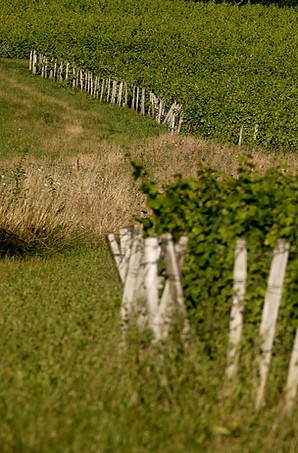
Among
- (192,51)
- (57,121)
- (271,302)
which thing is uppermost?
(192,51)

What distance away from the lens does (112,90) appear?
46812 millimetres

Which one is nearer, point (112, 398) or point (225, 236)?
point (112, 398)

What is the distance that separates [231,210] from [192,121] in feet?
109

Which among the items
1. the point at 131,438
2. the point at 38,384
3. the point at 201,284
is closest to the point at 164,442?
the point at 131,438

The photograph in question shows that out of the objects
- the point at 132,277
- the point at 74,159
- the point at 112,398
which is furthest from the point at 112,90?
the point at 112,398

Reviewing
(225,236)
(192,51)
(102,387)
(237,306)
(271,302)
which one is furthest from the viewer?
(192,51)

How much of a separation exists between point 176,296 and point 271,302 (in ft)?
2.62

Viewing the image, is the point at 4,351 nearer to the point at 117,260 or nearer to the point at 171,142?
the point at 117,260

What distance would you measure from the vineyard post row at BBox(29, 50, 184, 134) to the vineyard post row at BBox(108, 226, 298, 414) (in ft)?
106

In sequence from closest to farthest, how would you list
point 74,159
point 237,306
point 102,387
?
point 102,387
point 237,306
point 74,159

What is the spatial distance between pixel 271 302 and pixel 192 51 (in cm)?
5528

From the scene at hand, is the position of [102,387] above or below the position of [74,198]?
below

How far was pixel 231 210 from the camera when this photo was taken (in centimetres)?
818

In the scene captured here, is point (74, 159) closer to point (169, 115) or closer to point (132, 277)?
point (169, 115)
